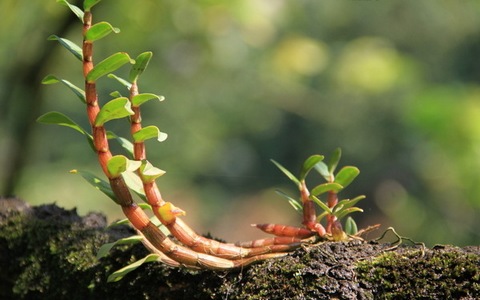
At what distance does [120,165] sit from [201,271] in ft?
0.69

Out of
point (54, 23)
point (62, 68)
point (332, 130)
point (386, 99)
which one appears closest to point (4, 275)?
point (54, 23)

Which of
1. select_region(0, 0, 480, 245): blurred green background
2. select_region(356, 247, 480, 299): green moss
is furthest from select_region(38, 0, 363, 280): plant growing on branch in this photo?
select_region(0, 0, 480, 245): blurred green background

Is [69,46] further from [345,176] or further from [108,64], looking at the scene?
[345,176]

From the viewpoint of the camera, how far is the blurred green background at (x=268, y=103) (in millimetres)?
3281

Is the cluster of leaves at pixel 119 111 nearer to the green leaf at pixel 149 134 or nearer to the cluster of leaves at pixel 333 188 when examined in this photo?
the green leaf at pixel 149 134

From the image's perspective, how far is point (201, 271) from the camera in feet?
3.28

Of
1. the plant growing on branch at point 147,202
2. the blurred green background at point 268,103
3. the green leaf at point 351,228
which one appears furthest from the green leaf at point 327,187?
the blurred green background at point 268,103

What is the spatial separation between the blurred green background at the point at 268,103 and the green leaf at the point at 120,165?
1.67 m

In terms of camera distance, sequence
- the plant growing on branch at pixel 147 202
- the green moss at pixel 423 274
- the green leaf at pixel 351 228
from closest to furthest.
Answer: the green moss at pixel 423 274, the plant growing on branch at pixel 147 202, the green leaf at pixel 351 228

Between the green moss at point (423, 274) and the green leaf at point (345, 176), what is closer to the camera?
the green moss at point (423, 274)

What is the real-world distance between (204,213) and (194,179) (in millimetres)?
604

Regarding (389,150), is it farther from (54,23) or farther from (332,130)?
(54,23)

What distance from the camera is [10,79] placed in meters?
3.21

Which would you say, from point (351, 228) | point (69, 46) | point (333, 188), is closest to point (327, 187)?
point (333, 188)
